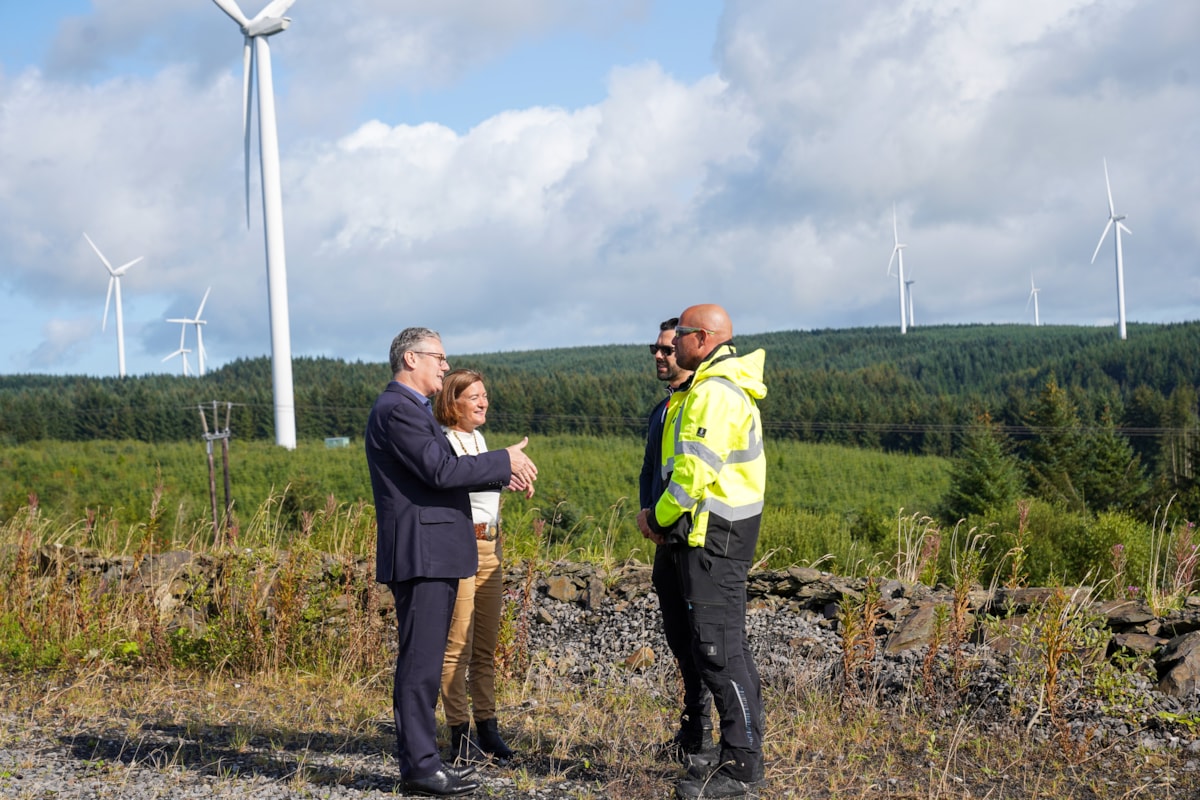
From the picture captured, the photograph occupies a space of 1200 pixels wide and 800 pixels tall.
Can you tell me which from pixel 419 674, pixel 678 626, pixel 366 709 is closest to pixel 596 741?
pixel 678 626

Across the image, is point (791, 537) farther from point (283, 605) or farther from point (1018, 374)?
point (1018, 374)

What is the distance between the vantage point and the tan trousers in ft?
15.5

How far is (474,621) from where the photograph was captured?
498 cm

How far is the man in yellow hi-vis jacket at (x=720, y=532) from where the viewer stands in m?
4.19

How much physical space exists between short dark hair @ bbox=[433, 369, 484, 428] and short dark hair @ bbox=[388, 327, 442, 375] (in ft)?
Answer: 1.06

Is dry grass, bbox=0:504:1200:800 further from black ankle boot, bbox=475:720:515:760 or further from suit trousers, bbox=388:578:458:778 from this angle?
suit trousers, bbox=388:578:458:778

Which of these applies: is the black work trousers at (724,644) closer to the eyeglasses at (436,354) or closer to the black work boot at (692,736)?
the black work boot at (692,736)

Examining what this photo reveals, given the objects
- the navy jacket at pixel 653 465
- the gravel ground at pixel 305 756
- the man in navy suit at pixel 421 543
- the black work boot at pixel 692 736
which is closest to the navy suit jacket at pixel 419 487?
the man in navy suit at pixel 421 543

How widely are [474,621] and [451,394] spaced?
42.3 inches

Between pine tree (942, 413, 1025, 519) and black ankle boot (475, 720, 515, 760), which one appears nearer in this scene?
black ankle boot (475, 720, 515, 760)

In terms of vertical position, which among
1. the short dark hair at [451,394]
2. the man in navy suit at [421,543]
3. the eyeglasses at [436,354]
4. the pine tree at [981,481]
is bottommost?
the pine tree at [981,481]

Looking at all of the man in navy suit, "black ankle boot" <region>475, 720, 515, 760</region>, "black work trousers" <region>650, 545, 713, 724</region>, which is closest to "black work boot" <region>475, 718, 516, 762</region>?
"black ankle boot" <region>475, 720, 515, 760</region>

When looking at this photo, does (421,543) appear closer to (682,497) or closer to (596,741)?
(682,497)

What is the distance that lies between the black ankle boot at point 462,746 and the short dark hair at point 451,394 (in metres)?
1.39
